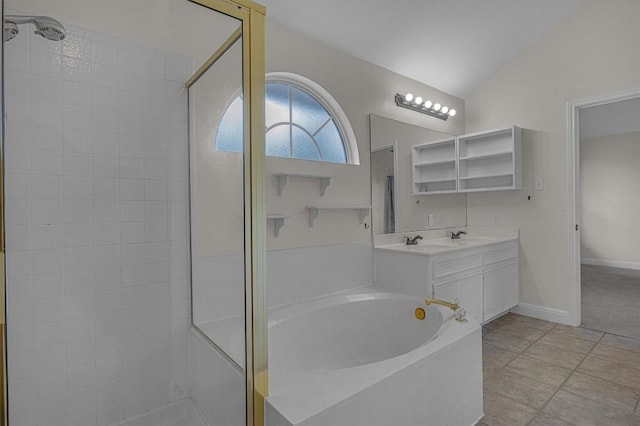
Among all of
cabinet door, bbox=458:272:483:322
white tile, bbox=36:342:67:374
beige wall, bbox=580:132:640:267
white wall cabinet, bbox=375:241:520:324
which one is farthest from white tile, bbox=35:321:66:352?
beige wall, bbox=580:132:640:267

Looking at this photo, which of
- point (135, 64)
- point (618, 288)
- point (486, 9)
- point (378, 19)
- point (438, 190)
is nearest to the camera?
point (135, 64)

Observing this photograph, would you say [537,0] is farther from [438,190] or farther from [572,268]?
[572,268]

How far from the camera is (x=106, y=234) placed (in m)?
1.65

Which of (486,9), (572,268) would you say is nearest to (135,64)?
(486,9)

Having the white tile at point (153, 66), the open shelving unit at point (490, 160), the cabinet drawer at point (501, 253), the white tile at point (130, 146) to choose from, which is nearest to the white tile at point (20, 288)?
the white tile at point (130, 146)

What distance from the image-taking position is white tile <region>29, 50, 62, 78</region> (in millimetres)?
1445

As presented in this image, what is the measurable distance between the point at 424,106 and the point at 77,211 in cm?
302

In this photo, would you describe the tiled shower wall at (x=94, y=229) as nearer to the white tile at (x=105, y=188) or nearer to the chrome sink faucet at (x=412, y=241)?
the white tile at (x=105, y=188)

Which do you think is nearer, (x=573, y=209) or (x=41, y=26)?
(x=41, y=26)

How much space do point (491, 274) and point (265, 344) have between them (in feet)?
8.55

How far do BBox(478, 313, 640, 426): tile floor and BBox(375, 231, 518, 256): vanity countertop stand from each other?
0.81 metres

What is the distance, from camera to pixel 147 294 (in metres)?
1.77

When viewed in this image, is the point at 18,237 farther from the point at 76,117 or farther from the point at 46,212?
the point at 76,117

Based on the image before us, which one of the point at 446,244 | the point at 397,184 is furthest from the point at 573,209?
the point at 397,184
